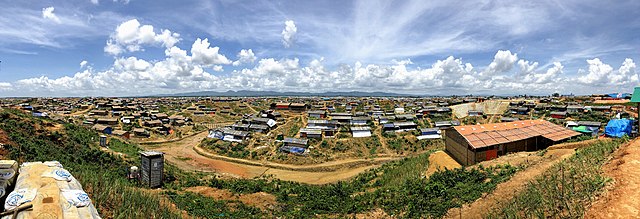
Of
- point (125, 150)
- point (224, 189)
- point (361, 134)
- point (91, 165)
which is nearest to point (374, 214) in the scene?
point (224, 189)

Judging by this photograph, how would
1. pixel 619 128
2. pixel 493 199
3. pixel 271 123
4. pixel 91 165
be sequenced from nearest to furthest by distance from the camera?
pixel 493 199
pixel 91 165
pixel 619 128
pixel 271 123

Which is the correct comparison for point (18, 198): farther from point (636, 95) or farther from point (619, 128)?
point (619, 128)

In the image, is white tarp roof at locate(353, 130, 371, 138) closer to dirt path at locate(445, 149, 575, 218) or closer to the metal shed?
the metal shed

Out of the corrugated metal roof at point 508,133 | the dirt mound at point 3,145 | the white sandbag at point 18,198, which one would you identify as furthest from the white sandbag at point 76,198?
the corrugated metal roof at point 508,133

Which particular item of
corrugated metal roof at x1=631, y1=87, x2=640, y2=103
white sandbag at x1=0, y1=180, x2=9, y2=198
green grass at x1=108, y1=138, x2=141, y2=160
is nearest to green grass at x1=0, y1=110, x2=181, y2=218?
white sandbag at x1=0, y1=180, x2=9, y2=198

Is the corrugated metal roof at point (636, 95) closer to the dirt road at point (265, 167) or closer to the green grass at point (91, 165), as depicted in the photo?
the green grass at point (91, 165)

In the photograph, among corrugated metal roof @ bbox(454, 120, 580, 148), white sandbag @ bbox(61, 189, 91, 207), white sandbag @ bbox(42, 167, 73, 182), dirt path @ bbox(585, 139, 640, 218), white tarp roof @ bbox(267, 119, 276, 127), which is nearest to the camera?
white sandbag @ bbox(61, 189, 91, 207)
